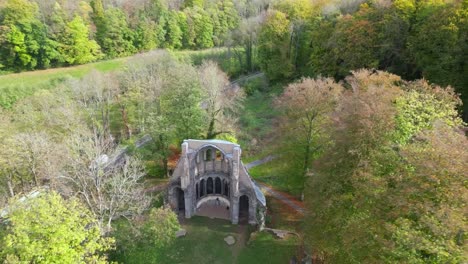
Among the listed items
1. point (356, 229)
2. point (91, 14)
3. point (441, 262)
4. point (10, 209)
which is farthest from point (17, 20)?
point (441, 262)

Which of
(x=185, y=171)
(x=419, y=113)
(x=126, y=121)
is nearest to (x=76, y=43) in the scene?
(x=126, y=121)

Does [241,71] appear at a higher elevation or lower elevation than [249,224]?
higher

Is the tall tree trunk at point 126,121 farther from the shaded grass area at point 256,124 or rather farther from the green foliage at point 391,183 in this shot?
the green foliage at point 391,183

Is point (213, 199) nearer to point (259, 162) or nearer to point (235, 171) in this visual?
point (235, 171)

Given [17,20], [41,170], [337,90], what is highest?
[17,20]

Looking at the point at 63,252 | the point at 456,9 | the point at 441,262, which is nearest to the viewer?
the point at 441,262

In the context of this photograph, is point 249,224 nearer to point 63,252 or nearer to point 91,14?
point 63,252

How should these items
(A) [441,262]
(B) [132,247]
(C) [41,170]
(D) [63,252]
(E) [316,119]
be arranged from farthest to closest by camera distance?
(E) [316,119]
(C) [41,170]
(B) [132,247]
(D) [63,252]
(A) [441,262]

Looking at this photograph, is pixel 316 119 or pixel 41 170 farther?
pixel 316 119
